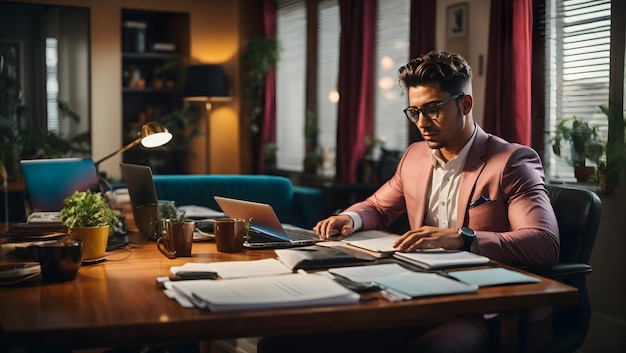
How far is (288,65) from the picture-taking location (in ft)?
24.7

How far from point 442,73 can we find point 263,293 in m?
1.28

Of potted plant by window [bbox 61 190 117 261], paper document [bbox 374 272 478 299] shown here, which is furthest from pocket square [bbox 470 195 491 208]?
potted plant by window [bbox 61 190 117 261]

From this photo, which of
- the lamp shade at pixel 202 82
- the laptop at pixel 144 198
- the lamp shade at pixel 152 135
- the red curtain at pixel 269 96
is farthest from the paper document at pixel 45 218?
the red curtain at pixel 269 96

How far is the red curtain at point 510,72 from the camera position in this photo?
4.18 m

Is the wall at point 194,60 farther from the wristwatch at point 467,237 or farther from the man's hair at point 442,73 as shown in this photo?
the wristwatch at point 467,237

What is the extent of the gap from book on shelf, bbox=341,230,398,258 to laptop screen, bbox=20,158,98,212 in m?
1.21

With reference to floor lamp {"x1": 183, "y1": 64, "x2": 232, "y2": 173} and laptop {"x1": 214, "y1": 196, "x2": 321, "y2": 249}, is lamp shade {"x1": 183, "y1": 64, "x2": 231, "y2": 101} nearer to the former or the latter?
floor lamp {"x1": 183, "y1": 64, "x2": 232, "y2": 173}

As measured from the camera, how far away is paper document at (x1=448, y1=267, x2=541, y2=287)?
69.4 inches

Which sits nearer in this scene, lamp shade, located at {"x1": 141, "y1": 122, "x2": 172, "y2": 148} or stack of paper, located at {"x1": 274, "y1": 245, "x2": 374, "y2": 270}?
stack of paper, located at {"x1": 274, "y1": 245, "x2": 374, "y2": 270}

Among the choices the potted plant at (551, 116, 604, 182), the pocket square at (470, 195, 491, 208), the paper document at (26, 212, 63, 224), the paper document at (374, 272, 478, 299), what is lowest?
the paper document at (374, 272, 478, 299)

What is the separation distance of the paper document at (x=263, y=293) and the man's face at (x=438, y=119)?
3.31ft

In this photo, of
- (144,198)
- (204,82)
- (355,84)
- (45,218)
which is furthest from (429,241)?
(204,82)

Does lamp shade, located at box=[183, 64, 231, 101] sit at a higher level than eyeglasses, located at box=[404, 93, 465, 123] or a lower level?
higher

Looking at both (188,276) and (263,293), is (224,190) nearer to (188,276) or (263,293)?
(188,276)
